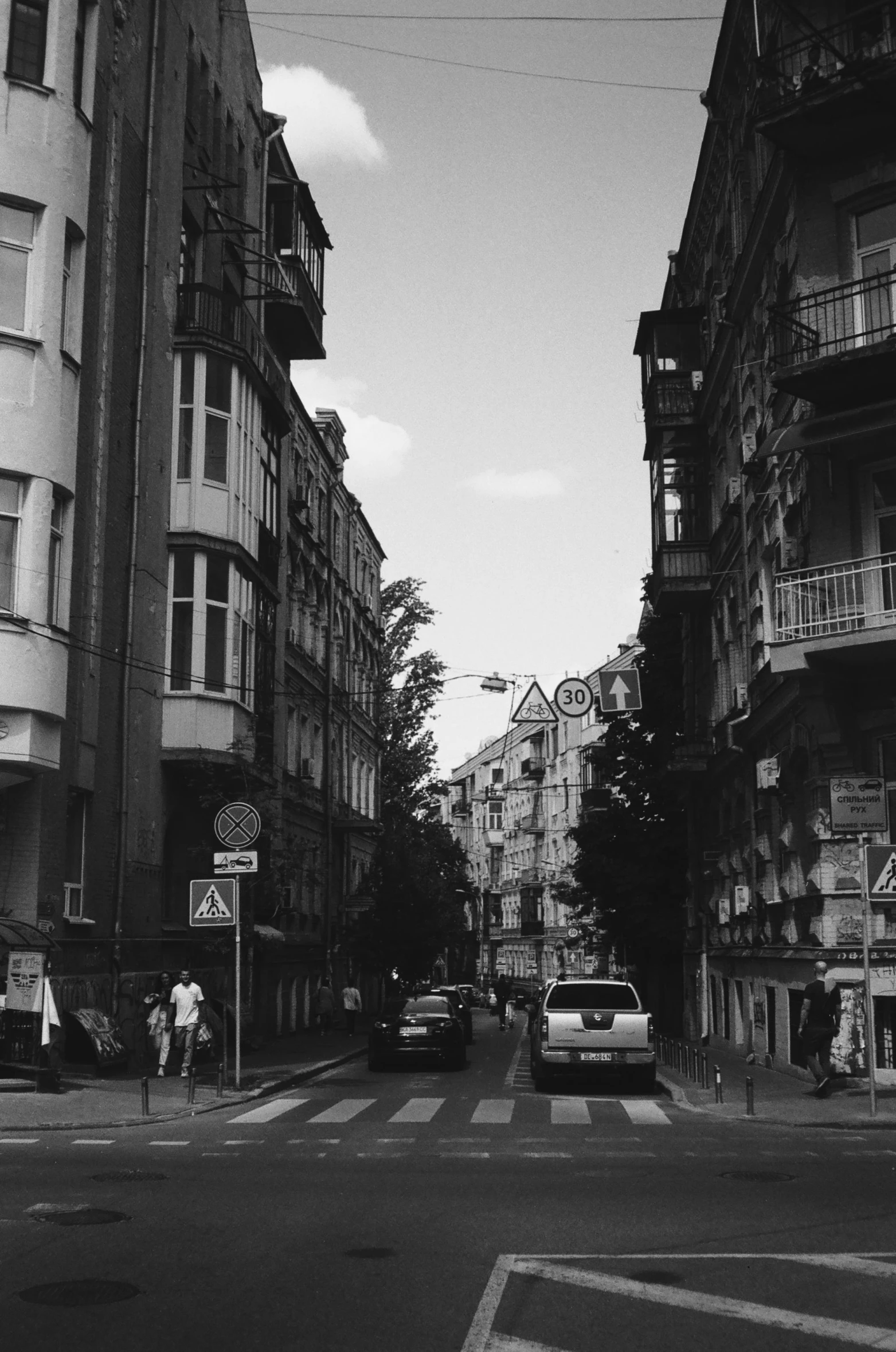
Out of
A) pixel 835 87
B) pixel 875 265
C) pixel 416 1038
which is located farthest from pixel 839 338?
pixel 416 1038

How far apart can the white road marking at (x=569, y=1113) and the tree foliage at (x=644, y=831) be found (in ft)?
61.9

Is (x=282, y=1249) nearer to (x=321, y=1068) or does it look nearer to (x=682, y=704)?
(x=321, y=1068)

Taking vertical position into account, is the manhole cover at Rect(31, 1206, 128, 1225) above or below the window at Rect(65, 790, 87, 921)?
below

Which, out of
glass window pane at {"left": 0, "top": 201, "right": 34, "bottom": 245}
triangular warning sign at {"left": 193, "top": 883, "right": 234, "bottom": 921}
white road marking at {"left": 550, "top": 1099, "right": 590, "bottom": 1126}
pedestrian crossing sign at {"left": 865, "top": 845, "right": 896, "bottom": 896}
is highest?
glass window pane at {"left": 0, "top": 201, "right": 34, "bottom": 245}

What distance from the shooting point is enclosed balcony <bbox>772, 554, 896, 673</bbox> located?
66.1 feet

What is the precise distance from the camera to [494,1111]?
18719 millimetres

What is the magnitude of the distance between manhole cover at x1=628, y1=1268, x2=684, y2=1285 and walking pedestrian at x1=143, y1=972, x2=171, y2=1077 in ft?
50.3

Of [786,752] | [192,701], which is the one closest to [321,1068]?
[192,701]

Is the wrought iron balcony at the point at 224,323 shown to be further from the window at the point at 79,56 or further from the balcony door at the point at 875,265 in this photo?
the balcony door at the point at 875,265

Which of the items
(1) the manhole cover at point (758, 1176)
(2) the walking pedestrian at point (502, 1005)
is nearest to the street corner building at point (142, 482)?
(2) the walking pedestrian at point (502, 1005)

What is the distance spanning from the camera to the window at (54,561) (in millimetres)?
21906

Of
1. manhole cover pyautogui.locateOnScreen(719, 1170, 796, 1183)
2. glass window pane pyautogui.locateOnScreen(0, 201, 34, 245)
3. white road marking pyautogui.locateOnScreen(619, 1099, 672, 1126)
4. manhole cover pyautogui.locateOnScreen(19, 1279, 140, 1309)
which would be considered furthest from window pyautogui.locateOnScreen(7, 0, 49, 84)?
manhole cover pyautogui.locateOnScreen(19, 1279, 140, 1309)

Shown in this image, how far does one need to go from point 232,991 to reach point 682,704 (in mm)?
15530

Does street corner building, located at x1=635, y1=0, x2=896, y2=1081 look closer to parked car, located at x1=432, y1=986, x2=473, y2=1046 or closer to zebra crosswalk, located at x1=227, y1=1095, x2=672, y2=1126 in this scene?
zebra crosswalk, located at x1=227, y1=1095, x2=672, y2=1126
